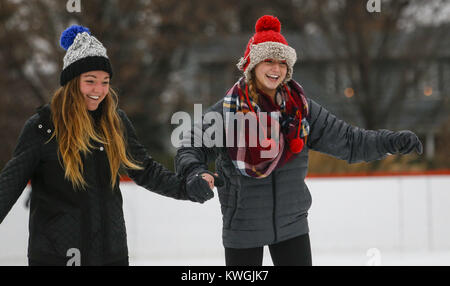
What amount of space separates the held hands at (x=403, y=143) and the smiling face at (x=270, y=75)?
1.36 ft

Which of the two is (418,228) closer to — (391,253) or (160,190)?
(391,253)

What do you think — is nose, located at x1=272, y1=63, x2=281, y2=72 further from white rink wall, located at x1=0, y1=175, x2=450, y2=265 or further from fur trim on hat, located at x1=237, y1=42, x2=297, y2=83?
white rink wall, located at x1=0, y1=175, x2=450, y2=265

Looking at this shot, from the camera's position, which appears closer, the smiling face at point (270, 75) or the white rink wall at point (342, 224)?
the smiling face at point (270, 75)

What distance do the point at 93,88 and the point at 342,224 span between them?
3219 mm

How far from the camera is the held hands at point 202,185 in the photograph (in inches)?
71.5

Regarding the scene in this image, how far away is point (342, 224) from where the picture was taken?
15.3 ft

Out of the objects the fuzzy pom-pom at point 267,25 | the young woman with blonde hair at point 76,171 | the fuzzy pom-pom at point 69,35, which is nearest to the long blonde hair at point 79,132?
the young woman with blonde hair at point 76,171

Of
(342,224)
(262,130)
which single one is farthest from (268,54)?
(342,224)

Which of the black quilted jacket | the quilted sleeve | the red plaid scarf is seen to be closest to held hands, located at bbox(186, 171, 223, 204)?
the red plaid scarf

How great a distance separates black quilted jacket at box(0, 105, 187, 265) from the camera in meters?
1.72

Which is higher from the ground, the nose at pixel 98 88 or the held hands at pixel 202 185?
the nose at pixel 98 88

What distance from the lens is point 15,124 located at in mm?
11820

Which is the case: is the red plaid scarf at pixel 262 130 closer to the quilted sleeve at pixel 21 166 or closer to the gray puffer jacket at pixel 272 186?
the gray puffer jacket at pixel 272 186

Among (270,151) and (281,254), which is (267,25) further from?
(281,254)
